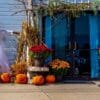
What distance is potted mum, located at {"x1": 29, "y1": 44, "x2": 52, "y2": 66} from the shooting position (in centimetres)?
1728

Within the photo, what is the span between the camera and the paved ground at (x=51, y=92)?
14013 mm

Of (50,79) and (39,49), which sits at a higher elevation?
(39,49)

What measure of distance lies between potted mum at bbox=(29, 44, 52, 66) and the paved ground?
1.02 meters

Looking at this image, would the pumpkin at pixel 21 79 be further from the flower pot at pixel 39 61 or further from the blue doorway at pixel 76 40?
the blue doorway at pixel 76 40

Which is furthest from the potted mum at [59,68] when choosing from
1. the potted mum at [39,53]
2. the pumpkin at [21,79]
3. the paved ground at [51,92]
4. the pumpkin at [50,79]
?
the pumpkin at [21,79]

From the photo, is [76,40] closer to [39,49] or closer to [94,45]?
[94,45]

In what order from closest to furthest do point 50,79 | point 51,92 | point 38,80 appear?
point 51,92
point 38,80
point 50,79

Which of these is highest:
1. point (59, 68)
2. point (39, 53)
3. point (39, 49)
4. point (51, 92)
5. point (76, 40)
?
point (76, 40)

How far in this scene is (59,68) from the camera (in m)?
17.5

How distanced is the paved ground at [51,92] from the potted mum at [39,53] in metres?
1.02

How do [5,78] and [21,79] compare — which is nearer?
[21,79]

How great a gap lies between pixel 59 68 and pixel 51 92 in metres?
2.52

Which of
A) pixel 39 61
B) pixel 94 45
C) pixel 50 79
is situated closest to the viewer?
pixel 50 79

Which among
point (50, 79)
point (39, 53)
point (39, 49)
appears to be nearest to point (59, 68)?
point (50, 79)
